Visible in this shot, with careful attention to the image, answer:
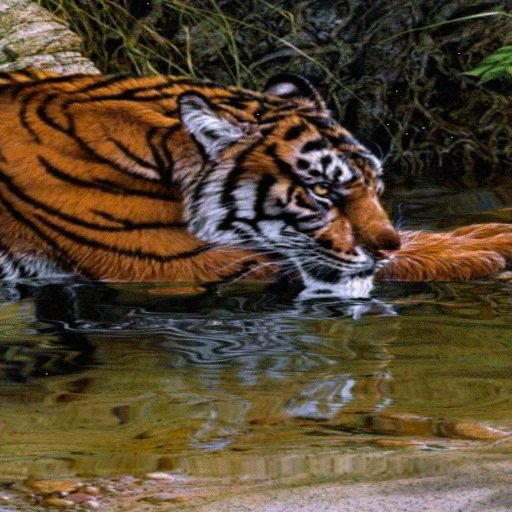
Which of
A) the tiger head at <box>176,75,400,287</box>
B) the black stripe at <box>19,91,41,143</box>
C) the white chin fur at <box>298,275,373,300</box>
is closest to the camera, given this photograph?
the white chin fur at <box>298,275,373,300</box>

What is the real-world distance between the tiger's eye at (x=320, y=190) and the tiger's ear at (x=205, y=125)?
0.93 ft

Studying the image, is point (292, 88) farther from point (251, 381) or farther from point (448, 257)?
point (251, 381)

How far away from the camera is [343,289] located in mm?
3854

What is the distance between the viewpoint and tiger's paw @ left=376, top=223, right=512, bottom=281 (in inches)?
159

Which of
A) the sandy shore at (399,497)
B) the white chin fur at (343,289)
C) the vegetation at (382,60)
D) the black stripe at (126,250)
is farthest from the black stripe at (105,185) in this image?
the sandy shore at (399,497)

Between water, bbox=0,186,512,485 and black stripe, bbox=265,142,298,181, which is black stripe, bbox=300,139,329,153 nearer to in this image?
black stripe, bbox=265,142,298,181

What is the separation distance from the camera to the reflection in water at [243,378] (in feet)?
7.39

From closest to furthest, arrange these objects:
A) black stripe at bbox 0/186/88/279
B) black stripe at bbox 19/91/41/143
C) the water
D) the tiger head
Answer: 1. the water
2. the tiger head
3. black stripe at bbox 0/186/88/279
4. black stripe at bbox 19/91/41/143

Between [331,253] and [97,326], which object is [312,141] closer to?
[331,253]

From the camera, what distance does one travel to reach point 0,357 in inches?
121

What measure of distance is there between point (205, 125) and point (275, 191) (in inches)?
11.1

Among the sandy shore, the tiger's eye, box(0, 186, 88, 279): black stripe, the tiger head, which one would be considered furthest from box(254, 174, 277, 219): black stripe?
the sandy shore

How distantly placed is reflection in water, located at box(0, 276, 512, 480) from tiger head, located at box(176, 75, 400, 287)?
204 millimetres

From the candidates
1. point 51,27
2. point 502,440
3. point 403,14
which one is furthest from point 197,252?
point 403,14
